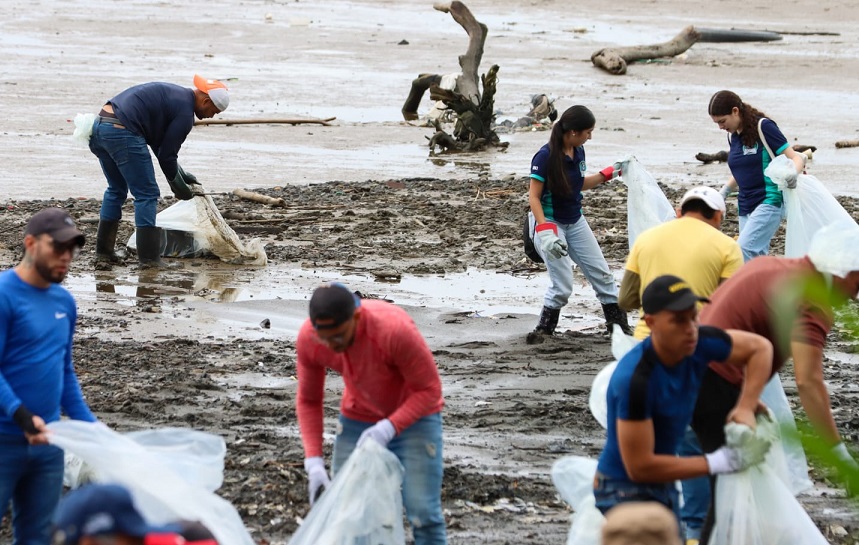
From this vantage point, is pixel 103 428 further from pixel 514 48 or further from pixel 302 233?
pixel 514 48

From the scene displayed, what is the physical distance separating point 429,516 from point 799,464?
5.54 feet

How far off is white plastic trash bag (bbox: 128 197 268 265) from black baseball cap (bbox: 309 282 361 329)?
6.67m

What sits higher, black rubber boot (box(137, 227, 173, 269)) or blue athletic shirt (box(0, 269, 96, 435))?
blue athletic shirt (box(0, 269, 96, 435))

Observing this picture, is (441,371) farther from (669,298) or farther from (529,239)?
(669,298)

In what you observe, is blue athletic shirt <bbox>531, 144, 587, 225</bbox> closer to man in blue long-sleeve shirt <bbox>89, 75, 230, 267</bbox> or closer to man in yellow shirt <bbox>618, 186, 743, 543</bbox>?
man in yellow shirt <bbox>618, 186, 743, 543</bbox>

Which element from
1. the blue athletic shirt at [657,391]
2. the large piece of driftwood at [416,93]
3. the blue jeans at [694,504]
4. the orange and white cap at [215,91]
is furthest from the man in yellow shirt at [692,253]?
the large piece of driftwood at [416,93]

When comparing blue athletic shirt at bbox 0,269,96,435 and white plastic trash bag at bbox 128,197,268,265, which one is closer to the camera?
blue athletic shirt at bbox 0,269,96,435

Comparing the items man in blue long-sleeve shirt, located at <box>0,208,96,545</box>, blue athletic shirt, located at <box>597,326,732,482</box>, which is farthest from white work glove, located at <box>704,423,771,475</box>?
man in blue long-sleeve shirt, located at <box>0,208,96,545</box>

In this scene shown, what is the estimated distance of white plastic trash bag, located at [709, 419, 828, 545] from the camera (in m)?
4.41

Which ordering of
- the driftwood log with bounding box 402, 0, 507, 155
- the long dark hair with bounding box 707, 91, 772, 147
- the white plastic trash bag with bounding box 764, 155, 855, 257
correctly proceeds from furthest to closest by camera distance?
the driftwood log with bounding box 402, 0, 507, 155, the long dark hair with bounding box 707, 91, 772, 147, the white plastic trash bag with bounding box 764, 155, 855, 257

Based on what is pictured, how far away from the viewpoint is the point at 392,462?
4.54m

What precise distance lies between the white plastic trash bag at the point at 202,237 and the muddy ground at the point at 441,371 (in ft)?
0.57

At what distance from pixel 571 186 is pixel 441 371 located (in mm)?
1533

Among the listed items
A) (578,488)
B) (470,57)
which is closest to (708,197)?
(578,488)
